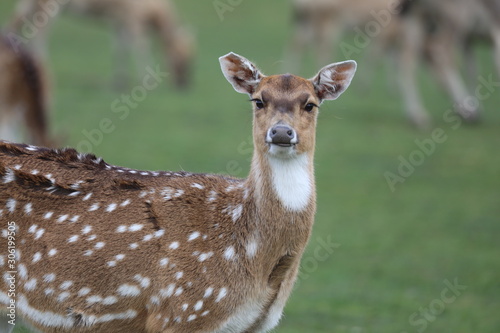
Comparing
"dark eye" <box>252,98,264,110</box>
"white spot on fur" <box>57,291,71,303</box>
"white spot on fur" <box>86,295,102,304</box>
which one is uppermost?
"dark eye" <box>252,98,264,110</box>

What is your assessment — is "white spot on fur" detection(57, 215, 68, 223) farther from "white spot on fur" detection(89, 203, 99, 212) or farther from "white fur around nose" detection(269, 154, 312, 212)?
"white fur around nose" detection(269, 154, 312, 212)

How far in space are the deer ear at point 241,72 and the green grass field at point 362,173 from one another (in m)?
1.00

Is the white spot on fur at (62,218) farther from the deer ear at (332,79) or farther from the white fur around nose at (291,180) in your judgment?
the deer ear at (332,79)

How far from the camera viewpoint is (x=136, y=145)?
525 inches

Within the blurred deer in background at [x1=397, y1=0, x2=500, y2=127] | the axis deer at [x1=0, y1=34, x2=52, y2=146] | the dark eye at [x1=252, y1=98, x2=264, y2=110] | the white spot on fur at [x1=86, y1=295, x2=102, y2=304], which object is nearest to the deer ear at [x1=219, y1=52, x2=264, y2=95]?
the dark eye at [x1=252, y1=98, x2=264, y2=110]

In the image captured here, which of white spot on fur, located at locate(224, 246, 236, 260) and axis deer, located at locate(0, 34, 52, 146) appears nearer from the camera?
white spot on fur, located at locate(224, 246, 236, 260)

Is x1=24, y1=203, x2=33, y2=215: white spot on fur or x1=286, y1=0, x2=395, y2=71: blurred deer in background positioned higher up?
x1=286, y1=0, x2=395, y2=71: blurred deer in background

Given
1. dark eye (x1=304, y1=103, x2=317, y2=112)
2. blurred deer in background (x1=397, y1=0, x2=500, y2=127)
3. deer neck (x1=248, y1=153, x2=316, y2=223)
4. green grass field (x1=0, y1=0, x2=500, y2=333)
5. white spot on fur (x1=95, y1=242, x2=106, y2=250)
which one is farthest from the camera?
blurred deer in background (x1=397, y1=0, x2=500, y2=127)

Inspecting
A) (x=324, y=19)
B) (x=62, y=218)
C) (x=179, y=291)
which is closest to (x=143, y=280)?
(x=179, y=291)

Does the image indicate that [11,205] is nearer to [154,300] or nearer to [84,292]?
[84,292]

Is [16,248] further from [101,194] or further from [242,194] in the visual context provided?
[242,194]

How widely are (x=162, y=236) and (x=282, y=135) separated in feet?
2.73

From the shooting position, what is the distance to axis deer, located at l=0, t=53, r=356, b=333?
4852 mm

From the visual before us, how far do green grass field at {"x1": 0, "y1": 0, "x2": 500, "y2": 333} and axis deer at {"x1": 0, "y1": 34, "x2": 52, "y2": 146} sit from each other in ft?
1.89
